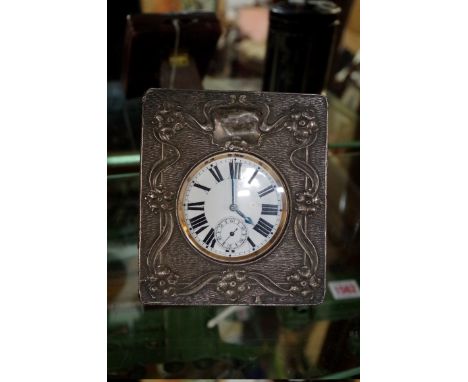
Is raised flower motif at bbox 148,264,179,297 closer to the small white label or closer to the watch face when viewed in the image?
the watch face

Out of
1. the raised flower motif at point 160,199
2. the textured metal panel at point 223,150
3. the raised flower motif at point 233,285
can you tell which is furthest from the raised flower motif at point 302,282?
the raised flower motif at point 160,199

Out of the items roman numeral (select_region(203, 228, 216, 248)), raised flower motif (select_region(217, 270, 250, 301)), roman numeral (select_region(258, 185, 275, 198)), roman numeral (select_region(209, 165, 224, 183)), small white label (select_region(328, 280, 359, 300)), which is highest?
roman numeral (select_region(209, 165, 224, 183))

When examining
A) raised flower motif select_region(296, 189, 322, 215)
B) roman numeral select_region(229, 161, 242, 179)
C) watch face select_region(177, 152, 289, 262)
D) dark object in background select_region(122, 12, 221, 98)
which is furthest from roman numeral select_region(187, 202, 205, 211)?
dark object in background select_region(122, 12, 221, 98)

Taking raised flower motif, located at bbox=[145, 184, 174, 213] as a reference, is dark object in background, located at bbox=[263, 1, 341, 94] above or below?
above

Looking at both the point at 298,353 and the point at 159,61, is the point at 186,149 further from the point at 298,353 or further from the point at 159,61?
the point at 298,353

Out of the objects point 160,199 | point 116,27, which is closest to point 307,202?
point 160,199

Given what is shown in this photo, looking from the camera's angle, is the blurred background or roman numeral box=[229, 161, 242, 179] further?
the blurred background

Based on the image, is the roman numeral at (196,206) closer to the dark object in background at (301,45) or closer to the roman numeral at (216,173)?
the roman numeral at (216,173)
